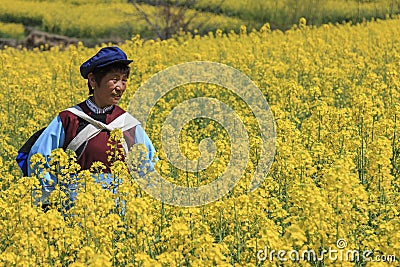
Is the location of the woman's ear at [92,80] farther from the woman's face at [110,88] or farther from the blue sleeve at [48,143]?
the blue sleeve at [48,143]

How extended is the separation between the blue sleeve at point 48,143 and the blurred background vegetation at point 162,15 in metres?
11.1

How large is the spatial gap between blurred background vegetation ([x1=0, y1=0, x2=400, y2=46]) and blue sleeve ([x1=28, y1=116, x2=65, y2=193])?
11122 mm

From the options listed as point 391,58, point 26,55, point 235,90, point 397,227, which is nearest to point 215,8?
point 26,55

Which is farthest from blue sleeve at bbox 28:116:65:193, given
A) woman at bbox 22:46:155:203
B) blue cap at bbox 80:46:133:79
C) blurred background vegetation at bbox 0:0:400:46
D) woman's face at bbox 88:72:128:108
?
blurred background vegetation at bbox 0:0:400:46

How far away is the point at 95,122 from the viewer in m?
4.92

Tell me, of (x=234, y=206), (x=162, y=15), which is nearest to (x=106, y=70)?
(x=234, y=206)

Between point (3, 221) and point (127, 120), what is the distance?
3.99 feet

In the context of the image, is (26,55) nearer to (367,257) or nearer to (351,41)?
(351,41)

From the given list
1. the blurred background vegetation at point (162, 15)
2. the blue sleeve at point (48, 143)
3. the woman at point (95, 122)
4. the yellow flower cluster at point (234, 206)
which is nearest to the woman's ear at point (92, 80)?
the woman at point (95, 122)

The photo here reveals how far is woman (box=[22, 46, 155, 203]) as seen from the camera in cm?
484

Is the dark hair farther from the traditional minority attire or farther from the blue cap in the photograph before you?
the traditional minority attire

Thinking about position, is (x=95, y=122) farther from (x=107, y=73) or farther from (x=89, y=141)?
(x=107, y=73)

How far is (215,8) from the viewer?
74.2ft

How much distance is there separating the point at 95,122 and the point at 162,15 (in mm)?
12667
